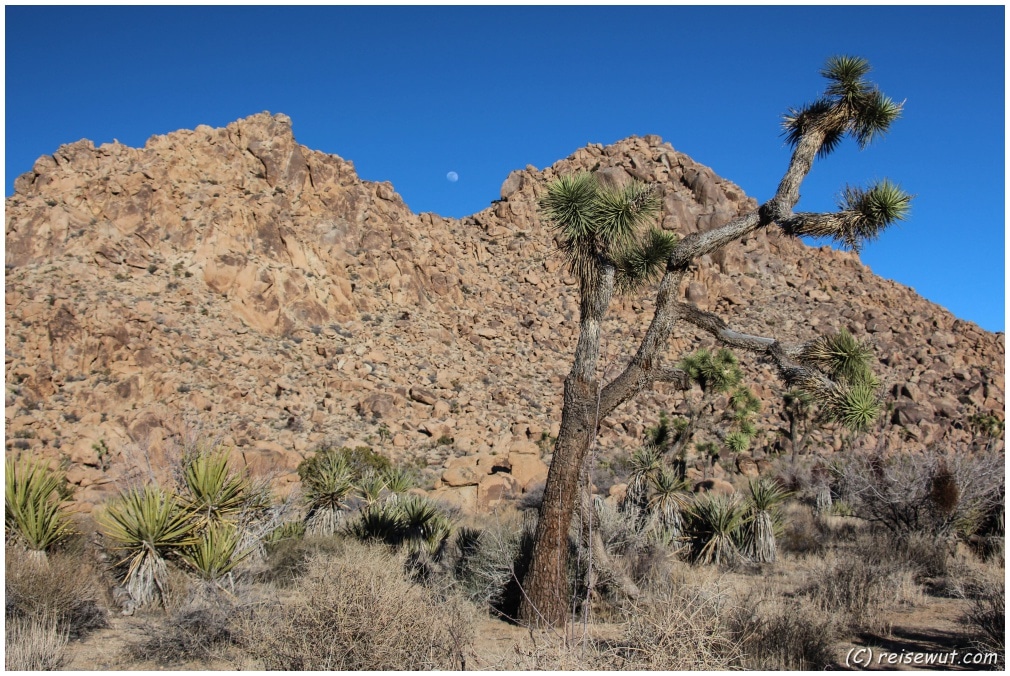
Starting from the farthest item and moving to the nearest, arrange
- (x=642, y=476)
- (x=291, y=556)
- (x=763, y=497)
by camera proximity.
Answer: (x=642, y=476), (x=763, y=497), (x=291, y=556)

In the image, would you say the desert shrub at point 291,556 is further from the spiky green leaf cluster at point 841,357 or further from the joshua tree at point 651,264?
the spiky green leaf cluster at point 841,357

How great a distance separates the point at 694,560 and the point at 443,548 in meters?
4.36

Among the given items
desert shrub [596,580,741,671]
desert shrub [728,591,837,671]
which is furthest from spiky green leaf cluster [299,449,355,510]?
desert shrub [596,580,741,671]

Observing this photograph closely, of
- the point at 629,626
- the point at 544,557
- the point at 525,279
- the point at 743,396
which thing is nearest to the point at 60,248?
the point at 525,279

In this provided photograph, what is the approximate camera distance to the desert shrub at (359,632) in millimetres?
5344

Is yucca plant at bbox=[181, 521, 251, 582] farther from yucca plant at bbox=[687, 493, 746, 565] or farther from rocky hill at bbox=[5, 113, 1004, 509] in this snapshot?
rocky hill at bbox=[5, 113, 1004, 509]

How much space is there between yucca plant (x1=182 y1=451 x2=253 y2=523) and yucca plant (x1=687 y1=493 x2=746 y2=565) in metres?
7.54

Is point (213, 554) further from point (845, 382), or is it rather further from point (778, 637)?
point (845, 382)

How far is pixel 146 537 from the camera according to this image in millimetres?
7793

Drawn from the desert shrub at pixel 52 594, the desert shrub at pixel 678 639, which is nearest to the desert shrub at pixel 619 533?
the desert shrub at pixel 678 639

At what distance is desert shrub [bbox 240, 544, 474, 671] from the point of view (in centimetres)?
534

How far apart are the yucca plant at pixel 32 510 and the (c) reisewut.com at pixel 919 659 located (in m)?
8.71

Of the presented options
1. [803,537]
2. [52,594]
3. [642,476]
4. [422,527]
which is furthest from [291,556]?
[803,537]

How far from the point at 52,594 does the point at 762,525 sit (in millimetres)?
10398
